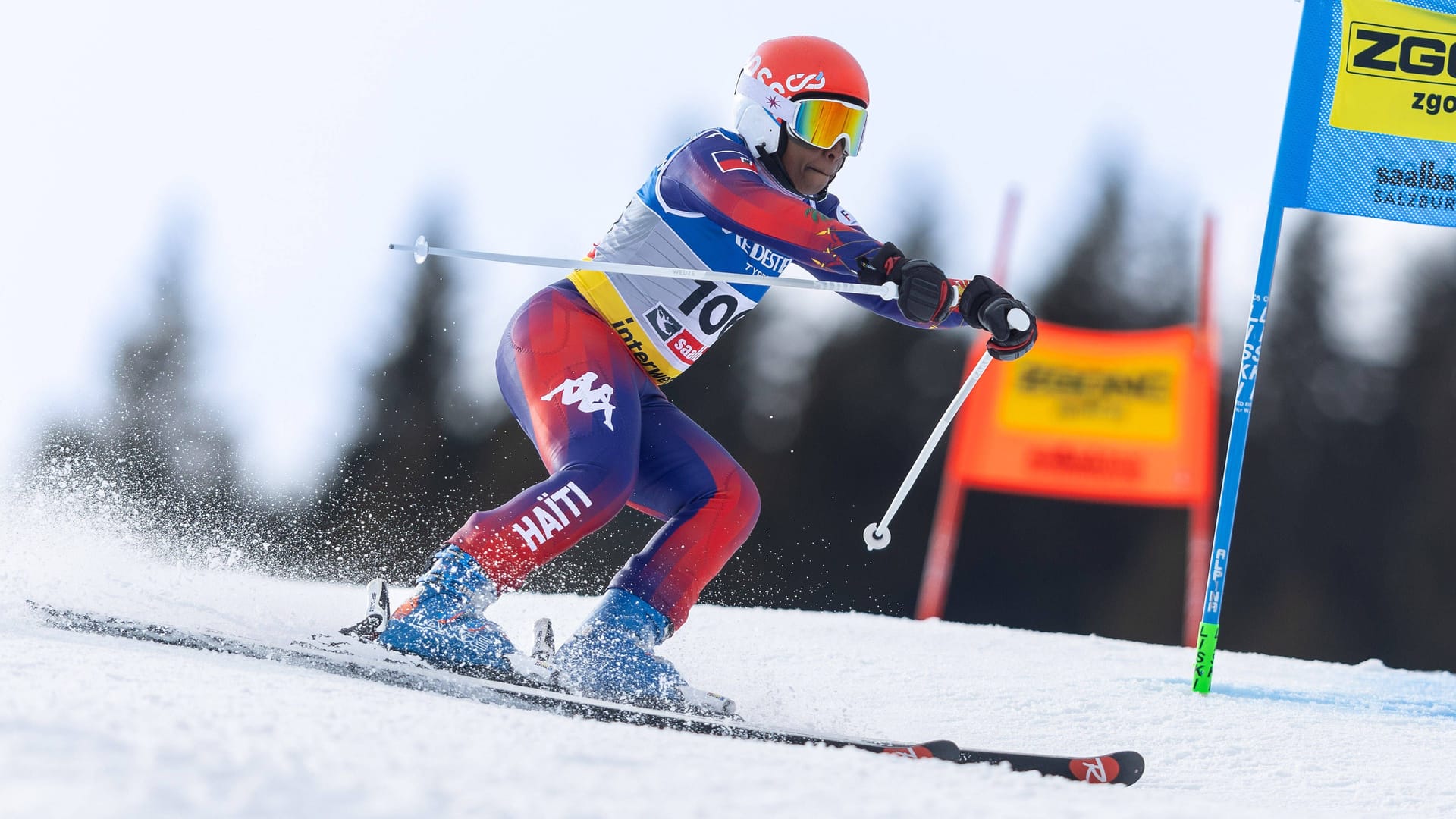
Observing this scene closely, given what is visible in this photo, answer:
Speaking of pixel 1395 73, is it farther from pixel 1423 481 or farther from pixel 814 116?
pixel 1423 481

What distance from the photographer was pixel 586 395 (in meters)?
3.11

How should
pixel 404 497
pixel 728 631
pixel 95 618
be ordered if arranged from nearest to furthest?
1. pixel 95 618
2. pixel 728 631
3. pixel 404 497

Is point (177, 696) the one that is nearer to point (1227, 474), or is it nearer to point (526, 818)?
point (526, 818)

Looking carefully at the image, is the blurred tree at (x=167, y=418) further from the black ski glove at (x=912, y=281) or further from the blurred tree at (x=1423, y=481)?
the blurred tree at (x=1423, y=481)

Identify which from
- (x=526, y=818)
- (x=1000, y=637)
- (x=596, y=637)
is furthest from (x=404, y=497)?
(x=526, y=818)

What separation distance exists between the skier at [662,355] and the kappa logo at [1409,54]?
1.88 m

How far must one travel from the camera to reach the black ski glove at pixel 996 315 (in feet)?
9.72

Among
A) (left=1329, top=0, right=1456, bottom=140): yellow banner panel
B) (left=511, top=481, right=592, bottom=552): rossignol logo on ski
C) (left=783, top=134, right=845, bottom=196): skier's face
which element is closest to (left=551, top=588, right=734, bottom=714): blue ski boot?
(left=511, top=481, right=592, bottom=552): rossignol logo on ski

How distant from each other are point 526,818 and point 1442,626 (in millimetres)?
26111

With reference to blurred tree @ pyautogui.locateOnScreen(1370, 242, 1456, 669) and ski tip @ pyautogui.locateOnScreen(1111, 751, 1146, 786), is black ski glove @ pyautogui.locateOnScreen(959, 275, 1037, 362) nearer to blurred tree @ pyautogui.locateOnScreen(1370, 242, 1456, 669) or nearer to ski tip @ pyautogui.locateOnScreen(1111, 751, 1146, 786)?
ski tip @ pyautogui.locateOnScreen(1111, 751, 1146, 786)

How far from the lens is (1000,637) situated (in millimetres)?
4926

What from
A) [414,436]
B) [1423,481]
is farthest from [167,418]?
[1423,481]

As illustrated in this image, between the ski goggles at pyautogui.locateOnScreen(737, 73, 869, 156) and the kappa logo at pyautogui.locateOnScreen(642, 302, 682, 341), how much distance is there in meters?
0.56

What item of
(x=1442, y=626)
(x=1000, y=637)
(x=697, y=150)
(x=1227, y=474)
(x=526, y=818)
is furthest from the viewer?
(x=1442, y=626)
